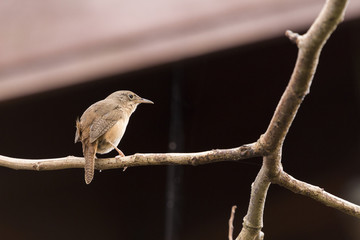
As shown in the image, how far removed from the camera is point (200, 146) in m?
6.24

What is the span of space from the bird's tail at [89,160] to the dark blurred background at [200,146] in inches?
70.5

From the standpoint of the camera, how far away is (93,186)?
6.54m

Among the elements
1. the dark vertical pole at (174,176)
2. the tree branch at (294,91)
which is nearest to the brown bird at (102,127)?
the tree branch at (294,91)

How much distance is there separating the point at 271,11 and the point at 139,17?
1307 mm

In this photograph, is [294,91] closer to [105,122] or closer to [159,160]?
[159,160]

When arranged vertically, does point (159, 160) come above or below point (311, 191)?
above

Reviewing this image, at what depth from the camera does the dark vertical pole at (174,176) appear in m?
5.79

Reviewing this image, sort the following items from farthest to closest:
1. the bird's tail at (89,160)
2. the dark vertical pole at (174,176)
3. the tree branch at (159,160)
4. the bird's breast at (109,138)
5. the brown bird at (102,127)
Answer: the dark vertical pole at (174,176) → the bird's breast at (109,138) → the brown bird at (102,127) → the bird's tail at (89,160) → the tree branch at (159,160)

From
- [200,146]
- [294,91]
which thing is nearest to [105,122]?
[294,91]

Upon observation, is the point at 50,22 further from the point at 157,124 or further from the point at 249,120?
the point at 249,120

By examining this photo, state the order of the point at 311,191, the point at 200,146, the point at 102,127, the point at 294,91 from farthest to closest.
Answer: the point at 200,146
the point at 102,127
the point at 311,191
the point at 294,91

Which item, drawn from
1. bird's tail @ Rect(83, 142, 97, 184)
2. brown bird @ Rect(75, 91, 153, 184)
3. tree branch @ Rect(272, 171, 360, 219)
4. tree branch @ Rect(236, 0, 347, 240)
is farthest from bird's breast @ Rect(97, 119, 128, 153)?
tree branch @ Rect(272, 171, 360, 219)

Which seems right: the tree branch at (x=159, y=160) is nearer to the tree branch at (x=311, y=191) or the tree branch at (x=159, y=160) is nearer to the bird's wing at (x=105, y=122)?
the tree branch at (x=311, y=191)

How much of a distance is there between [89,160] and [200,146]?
358cm
